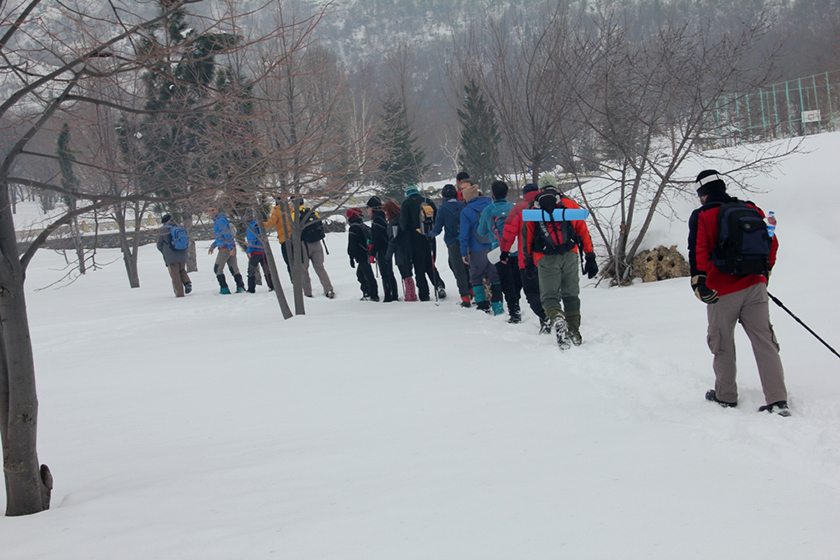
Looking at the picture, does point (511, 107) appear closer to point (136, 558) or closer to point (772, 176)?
point (772, 176)

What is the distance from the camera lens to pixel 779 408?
13.8 ft

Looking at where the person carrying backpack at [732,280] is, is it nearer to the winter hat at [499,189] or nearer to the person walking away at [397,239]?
the winter hat at [499,189]

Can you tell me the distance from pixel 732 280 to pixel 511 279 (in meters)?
4.10

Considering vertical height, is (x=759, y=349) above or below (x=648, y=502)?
above

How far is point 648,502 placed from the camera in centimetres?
300

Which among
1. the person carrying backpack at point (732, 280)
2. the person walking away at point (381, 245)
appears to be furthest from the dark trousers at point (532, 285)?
the person walking away at point (381, 245)

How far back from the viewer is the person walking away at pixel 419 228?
10.1 metres

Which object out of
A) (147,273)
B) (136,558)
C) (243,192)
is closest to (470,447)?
(136,558)

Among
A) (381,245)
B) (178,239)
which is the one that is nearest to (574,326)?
(381,245)

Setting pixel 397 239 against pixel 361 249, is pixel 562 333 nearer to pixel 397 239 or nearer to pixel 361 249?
pixel 397 239

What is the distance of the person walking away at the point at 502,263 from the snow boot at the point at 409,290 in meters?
2.72

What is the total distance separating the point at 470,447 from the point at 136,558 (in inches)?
75.5

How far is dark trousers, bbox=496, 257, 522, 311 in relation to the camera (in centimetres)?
830

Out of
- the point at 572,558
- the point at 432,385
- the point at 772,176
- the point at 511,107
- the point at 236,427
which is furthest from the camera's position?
the point at 772,176
